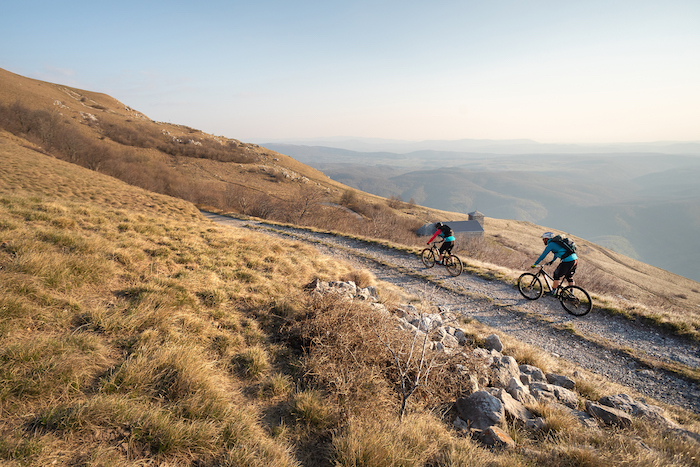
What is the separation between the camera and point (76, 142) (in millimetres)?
39344

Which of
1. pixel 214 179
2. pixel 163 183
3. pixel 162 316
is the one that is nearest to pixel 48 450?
pixel 162 316

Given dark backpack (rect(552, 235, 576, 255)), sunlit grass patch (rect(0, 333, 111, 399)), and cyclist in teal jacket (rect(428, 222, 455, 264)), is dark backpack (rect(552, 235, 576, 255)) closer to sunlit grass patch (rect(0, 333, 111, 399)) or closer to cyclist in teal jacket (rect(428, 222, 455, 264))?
cyclist in teal jacket (rect(428, 222, 455, 264))

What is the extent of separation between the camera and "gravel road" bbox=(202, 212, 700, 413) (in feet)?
22.7

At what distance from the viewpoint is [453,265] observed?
13.9m

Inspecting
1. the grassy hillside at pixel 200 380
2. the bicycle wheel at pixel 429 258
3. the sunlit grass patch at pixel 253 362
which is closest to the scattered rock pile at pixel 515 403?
the grassy hillside at pixel 200 380

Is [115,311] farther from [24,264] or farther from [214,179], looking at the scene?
[214,179]

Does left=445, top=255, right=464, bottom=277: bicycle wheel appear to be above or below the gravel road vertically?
above

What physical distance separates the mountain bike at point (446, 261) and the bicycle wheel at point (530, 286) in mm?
2582

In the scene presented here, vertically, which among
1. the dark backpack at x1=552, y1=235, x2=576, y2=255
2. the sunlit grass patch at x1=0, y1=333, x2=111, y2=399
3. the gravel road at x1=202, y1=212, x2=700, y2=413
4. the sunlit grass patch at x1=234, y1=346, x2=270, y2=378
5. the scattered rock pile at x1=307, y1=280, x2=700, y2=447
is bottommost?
the gravel road at x1=202, y1=212, x2=700, y2=413

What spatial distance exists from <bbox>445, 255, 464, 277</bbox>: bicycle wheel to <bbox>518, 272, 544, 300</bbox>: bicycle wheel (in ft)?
8.69

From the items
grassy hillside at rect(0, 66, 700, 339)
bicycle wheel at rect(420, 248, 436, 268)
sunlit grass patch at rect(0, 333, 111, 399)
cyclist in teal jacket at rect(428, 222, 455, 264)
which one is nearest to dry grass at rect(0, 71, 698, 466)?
sunlit grass patch at rect(0, 333, 111, 399)

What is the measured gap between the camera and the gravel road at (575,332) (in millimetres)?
6914

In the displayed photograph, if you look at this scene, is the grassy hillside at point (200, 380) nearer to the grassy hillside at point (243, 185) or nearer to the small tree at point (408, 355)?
the small tree at point (408, 355)

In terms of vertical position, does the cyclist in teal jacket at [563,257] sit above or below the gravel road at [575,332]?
above
